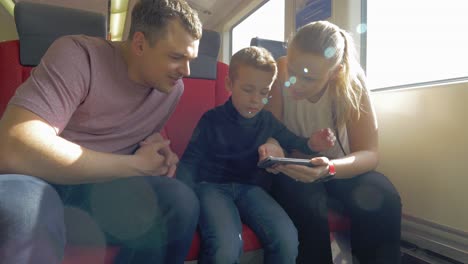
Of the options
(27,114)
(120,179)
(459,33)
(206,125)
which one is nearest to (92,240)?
(120,179)

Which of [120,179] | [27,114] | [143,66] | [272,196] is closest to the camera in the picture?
[27,114]

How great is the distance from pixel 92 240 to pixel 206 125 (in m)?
0.55

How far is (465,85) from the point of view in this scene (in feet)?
3.88

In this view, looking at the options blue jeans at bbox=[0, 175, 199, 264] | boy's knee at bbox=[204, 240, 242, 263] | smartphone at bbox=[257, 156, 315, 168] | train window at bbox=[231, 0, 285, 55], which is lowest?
boy's knee at bbox=[204, 240, 242, 263]

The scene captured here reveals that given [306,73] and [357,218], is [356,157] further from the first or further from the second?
[306,73]

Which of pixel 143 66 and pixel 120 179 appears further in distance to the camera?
pixel 143 66

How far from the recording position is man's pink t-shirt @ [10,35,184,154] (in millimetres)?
729

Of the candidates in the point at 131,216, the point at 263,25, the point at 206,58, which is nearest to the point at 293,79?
the point at 206,58

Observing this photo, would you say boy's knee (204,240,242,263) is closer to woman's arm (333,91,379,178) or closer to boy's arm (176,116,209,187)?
boy's arm (176,116,209,187)

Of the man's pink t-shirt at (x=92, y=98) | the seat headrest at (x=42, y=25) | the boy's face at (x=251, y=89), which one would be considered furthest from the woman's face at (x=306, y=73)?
the seat headrest at (x=42, y=25)

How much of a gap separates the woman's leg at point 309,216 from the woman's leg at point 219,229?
19 cm

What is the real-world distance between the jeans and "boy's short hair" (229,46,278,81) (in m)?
0.42

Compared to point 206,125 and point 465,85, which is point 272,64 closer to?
point 206,125

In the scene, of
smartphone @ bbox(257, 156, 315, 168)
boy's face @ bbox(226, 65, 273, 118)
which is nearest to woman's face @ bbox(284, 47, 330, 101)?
boy's face @ bbox(226, 65, 273, 118)
